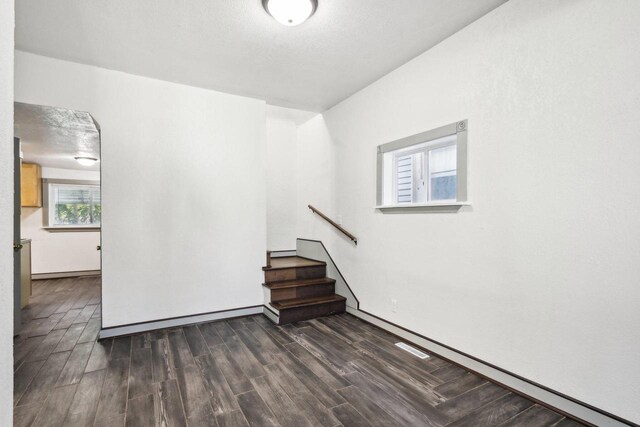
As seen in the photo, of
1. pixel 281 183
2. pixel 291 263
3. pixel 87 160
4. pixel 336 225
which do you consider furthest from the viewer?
pixel 87 160

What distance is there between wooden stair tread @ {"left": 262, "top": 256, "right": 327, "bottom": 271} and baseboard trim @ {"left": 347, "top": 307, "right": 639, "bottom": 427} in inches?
62.8

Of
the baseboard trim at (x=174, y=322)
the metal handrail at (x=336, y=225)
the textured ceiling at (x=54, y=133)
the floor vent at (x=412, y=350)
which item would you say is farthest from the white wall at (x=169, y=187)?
the floor vent at (x=412, y=350)

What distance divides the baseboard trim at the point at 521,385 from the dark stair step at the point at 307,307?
969 millimetres

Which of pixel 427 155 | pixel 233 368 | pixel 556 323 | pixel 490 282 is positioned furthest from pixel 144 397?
pixel 427 155

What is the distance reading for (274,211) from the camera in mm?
5152

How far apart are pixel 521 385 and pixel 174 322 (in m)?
3.36

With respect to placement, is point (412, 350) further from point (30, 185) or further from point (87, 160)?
point (30, 185)

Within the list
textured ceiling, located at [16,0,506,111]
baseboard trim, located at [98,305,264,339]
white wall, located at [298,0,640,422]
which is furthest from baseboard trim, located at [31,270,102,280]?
white wall, located at [298,0,640,422]

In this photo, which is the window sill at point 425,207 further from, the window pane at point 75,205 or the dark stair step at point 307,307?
the window pane at point 75,205

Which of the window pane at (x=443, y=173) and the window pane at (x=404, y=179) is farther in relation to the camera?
the window pane at (x=404, y=179)

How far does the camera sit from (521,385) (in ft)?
7.07

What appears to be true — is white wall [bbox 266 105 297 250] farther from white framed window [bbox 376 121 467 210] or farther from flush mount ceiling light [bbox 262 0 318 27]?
flush mount ceiling light [bbox 262 0 318 27]

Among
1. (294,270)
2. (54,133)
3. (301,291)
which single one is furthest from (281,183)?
(54,133)

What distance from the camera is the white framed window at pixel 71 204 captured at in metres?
6.77
